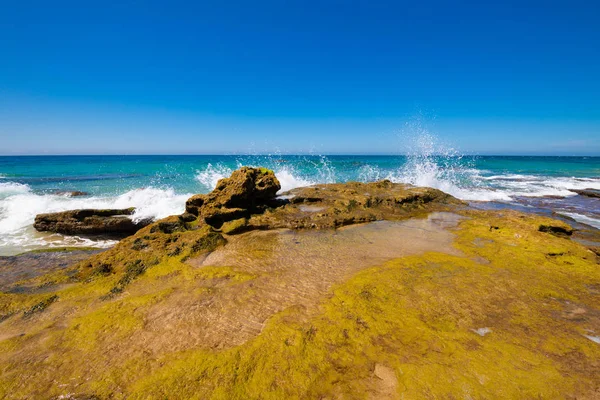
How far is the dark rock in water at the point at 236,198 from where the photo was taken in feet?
27.3

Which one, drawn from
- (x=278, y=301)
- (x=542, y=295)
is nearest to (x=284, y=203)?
(x=278, y=301)

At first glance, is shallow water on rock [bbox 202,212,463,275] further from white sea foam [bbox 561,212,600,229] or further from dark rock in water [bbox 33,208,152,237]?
white sea foam [bbox 561,212,600,229]

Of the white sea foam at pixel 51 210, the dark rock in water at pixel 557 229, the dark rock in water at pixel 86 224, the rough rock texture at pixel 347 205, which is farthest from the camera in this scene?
the dark rock in water at pixel 86 224

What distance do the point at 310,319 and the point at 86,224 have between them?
9537 millimetres

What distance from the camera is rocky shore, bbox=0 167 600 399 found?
265cm

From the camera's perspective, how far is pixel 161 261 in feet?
17.8

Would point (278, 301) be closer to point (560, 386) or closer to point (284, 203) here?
point (560, 386)

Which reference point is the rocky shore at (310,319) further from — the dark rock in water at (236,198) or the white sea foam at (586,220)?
the white sea foam at (586,220)

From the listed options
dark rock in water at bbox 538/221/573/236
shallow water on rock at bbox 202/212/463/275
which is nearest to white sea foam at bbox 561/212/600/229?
dark rock in water at bbox 538/221/573/236

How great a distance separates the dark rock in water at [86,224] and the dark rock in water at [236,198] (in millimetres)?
2328

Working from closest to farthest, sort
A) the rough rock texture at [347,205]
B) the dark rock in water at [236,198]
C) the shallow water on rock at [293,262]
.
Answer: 1. the shallow water on rock at [293,262]
2. the rough rock texture at [347,205]
3. the dark rock in water at [236,198]

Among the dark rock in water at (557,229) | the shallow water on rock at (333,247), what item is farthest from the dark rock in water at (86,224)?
the dark rock in water at (557,229)

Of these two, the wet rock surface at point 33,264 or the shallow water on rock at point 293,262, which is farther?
the wet rock surface at point 33,264

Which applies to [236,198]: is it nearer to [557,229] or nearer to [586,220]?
[557,229]
